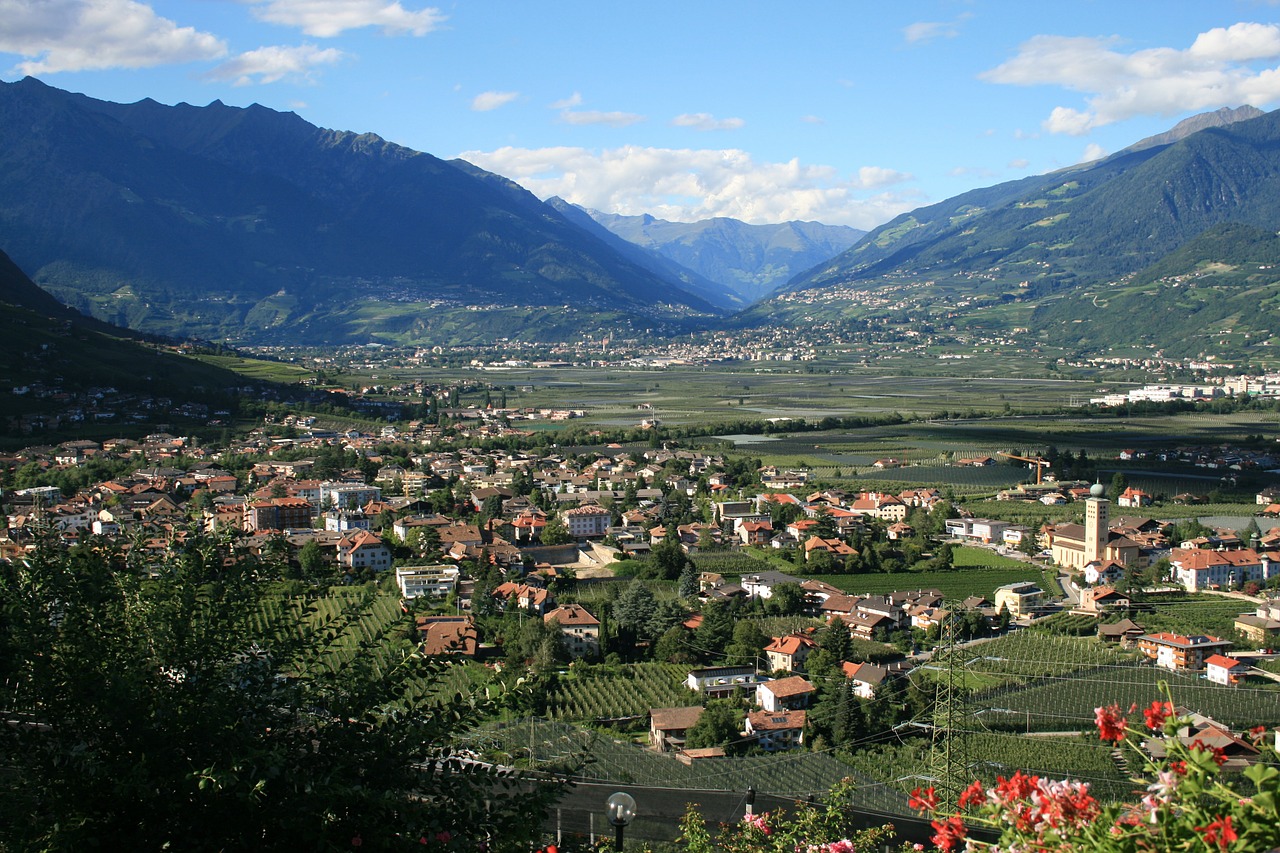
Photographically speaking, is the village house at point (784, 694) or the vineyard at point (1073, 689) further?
the village house at point (784, 694)

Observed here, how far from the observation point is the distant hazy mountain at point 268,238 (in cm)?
13062

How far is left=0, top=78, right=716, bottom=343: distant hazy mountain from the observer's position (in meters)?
131

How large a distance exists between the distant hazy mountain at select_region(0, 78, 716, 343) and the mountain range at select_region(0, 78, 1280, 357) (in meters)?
0.37

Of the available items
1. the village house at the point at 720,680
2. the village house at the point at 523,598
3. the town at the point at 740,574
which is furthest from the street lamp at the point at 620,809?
the village house at the point at 523,598

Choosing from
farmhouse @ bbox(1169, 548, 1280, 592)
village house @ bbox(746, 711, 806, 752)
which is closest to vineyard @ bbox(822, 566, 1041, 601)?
farmhouse @ bbox(1169, 548, 1280, 592)

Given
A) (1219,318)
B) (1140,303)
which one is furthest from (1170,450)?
(1140,303)

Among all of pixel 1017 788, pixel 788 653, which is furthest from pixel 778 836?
pixel 788 653

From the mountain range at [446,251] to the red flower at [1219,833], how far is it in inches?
3957

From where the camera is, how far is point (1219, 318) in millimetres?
100875

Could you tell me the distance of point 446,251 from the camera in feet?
583

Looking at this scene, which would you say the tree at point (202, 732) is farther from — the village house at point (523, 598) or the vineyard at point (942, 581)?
the vineyard at point (942, 581)

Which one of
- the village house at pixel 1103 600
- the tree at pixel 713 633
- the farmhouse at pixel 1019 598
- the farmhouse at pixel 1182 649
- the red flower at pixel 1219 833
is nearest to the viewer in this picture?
the red flower at pixel 1219 833

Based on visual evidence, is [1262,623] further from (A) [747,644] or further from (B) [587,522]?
(B) [587,522]

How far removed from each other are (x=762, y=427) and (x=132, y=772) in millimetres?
49697
